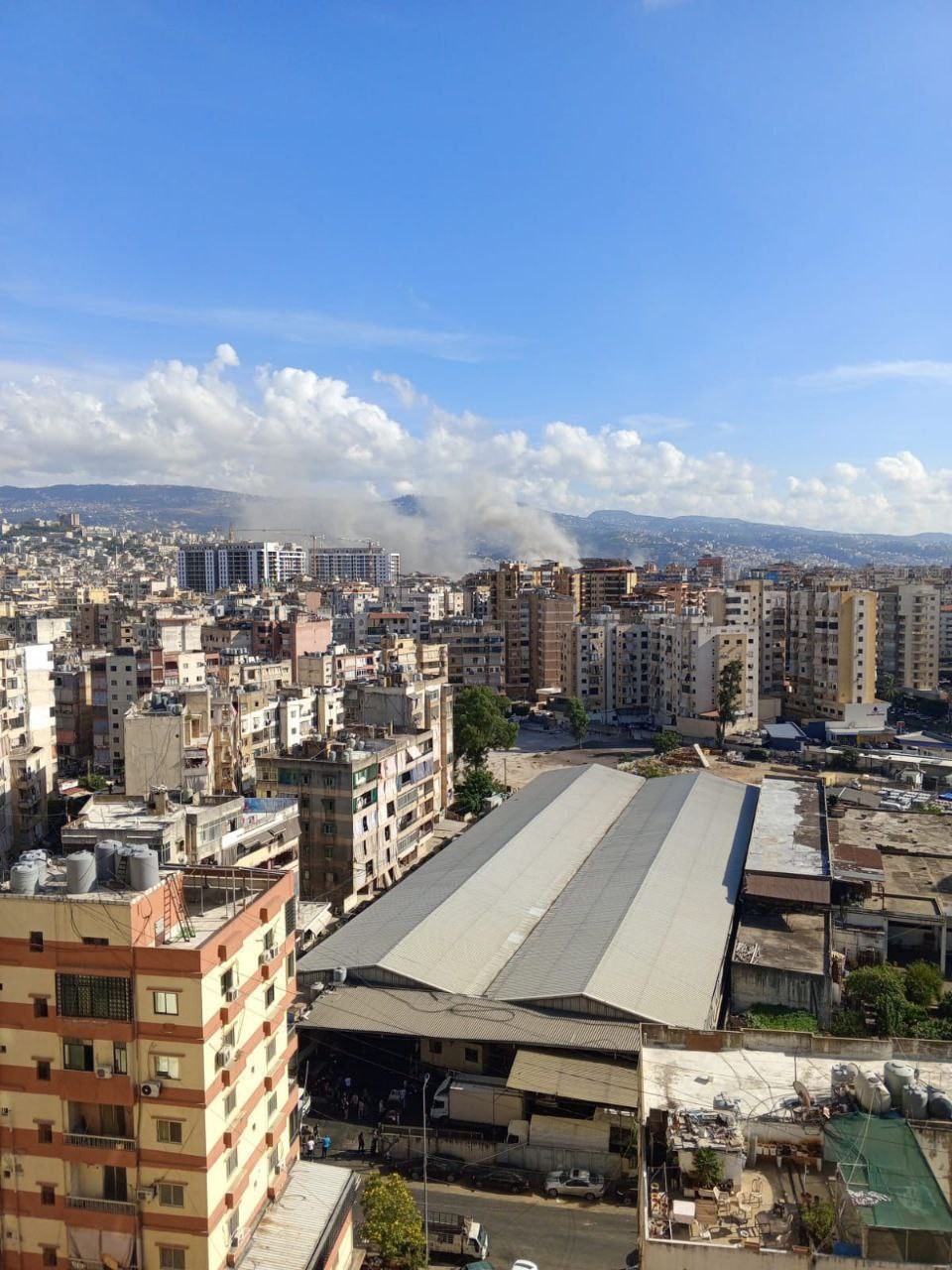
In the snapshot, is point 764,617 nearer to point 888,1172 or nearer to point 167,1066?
point 888,1172

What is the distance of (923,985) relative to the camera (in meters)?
22.6

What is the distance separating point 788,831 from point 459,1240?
769 inches

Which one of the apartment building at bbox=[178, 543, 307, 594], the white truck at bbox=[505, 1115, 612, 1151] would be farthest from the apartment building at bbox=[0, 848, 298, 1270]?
the apartment building at bbox=[178, 543, 307, 594]

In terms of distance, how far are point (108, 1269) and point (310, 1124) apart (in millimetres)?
8270

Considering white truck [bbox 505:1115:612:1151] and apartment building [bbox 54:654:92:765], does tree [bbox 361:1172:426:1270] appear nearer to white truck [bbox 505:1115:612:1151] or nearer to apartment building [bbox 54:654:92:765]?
white truck [bbox 505:1115:612:1151]

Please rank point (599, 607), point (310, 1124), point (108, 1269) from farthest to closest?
1. point (599, 607)
2. point (310, 1124)
3. point (108, 1269)

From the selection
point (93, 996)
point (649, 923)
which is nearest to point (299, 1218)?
point (93, 996)

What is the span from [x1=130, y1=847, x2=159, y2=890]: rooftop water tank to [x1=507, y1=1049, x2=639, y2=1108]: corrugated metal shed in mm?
9288

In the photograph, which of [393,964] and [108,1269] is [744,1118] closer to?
[108,1269]

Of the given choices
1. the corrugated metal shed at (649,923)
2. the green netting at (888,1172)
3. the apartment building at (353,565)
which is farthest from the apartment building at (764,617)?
the apartment building at (353,565)

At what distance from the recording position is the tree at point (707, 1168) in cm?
1014

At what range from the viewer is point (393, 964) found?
21453mm

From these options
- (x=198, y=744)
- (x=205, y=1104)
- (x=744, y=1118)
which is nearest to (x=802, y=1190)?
(x=744, y=1118)

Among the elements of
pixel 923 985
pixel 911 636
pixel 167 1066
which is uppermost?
pixel 911 636
